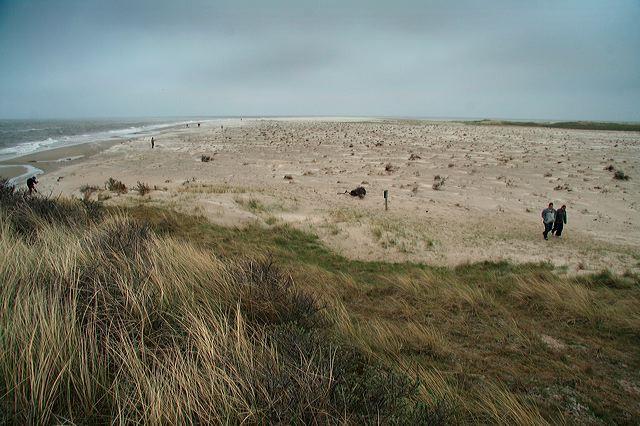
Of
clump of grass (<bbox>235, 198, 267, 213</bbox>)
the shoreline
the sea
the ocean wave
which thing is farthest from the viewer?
the ocean wave

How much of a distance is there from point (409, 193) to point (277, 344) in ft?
56.7

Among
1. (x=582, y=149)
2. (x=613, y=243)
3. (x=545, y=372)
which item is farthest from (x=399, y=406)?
(x=582, y=149)

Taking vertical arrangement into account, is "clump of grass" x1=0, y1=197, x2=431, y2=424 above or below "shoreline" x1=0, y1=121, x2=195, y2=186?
above

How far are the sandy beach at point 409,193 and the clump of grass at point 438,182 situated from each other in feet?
0.66

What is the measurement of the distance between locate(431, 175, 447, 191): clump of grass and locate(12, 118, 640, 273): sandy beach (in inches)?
8.0

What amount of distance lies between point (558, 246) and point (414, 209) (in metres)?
5.87

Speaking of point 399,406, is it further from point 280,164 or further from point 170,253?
point 280,164

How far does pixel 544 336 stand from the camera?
17.0 ft

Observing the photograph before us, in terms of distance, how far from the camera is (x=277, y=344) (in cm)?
310

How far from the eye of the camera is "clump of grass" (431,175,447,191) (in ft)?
67.3

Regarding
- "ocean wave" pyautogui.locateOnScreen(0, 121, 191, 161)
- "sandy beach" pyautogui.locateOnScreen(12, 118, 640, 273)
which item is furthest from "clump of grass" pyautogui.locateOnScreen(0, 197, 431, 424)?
"ocean wave" pyautogui.locateOnScreen(0, 121, 191, 161)

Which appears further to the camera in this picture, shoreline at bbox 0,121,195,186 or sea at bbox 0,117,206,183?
sea at bbox 0,117,206,183

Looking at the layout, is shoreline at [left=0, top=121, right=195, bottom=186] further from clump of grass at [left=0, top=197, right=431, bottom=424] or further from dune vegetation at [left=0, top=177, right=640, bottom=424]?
clump of grass at [left=0, top=197, right=431, bottom=424]

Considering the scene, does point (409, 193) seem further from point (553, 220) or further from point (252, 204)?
point (252, 204)
